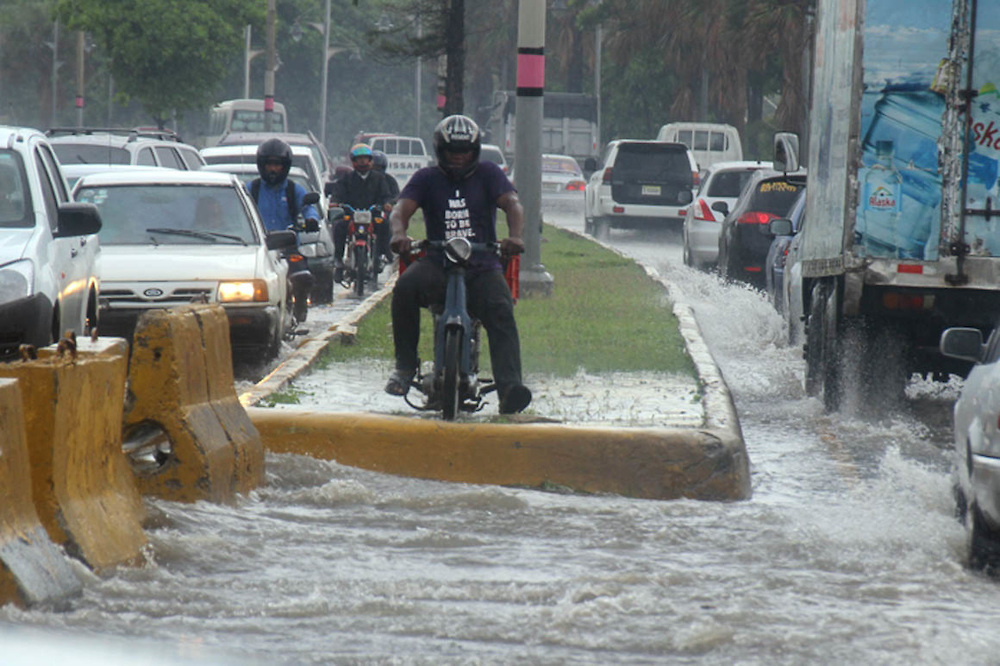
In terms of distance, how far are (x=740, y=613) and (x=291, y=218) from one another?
378 inches

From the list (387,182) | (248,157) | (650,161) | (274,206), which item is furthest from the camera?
(650,161)

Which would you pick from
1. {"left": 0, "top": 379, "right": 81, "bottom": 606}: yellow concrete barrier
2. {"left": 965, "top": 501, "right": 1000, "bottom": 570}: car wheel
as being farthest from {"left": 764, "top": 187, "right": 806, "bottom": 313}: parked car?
{"left": 0, "top": 379, "right": 81, "bottom": 606}: yellow concrete barrier

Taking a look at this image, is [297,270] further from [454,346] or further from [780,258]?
[454,346]

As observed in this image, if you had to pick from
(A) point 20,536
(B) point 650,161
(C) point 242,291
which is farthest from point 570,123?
(A) point 20,536

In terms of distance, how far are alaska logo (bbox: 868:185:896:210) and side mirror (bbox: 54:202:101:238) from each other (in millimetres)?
4377

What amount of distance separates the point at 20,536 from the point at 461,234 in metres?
3.96

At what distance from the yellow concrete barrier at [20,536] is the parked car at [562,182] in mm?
44247

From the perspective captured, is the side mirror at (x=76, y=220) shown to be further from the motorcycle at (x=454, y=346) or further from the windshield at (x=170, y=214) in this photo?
the windshield at (x=170, y=214)

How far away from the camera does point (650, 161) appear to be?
33.3m

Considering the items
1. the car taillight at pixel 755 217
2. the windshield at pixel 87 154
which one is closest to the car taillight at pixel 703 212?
the car taillight at pixel 755 217

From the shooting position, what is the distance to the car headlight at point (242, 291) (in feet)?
41.4

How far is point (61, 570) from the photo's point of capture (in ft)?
19.0

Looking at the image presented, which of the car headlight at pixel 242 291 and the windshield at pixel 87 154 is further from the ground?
the windshield at pixel 87 154

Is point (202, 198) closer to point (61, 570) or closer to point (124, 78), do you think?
point (61, 570)
